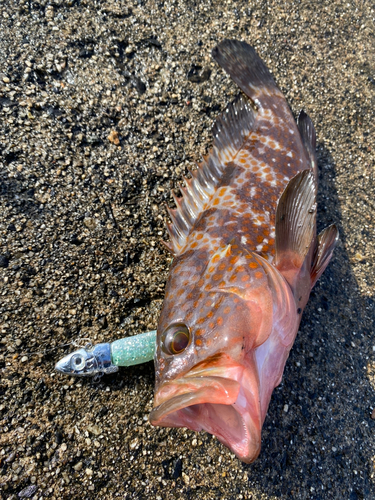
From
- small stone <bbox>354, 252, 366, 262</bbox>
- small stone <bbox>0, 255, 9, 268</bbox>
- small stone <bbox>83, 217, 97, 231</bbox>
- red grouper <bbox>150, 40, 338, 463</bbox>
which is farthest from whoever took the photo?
small stone <bbox>354, 252, 366, 262</bbox>

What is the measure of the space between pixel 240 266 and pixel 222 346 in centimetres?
52

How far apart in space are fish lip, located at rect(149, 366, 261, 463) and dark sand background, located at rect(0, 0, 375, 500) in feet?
2.45

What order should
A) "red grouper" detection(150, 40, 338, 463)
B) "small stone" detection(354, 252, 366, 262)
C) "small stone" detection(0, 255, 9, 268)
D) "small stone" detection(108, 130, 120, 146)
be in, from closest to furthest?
1. "red grouper" detection(150, 40, 338, 463)
2. "small stone" detection(0, 255, 9, 268)
3. "small stone" detection(108, 130, 120, 146)
4. "small stone" detection(354, 252, 366, 262)

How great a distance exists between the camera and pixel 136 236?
267 cm

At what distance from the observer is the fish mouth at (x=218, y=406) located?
1.42m

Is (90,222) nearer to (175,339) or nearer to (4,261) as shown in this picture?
(4,261)

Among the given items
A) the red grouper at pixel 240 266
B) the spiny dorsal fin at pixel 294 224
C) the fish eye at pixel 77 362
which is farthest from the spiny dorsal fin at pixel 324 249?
the fish eye at pixel 77 362

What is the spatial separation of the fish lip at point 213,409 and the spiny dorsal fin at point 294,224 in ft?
2.73

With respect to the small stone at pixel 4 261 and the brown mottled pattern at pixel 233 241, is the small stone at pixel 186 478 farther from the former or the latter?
the small stone at pixel 4 261

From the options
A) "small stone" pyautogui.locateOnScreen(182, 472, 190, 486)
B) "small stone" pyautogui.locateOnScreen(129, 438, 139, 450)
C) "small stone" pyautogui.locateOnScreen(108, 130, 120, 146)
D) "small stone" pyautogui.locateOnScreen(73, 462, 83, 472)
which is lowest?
"small stone" pyautogui.locateOnScreen(182, 472, 190, 486)

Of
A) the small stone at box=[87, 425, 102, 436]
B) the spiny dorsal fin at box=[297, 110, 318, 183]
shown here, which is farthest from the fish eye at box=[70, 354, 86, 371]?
the spiny dorsal fin at box=[297, 110, 318, 183]

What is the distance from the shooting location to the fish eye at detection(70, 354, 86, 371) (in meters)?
2.11

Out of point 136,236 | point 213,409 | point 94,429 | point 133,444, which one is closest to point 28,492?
point 94,429

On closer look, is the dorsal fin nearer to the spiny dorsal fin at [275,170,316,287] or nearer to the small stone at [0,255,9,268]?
the spiny dorsal fin at [275,170,316,287]
